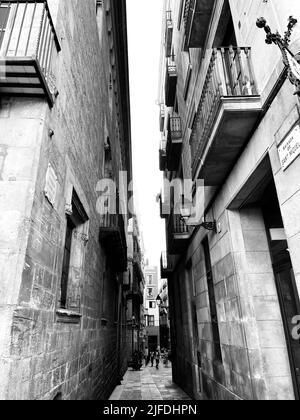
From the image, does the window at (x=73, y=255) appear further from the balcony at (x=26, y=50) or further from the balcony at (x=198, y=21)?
the balcony at (x=198, y=21)

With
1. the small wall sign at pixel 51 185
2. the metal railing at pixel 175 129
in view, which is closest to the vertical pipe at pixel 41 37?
the small wall sign at pixel 51 185

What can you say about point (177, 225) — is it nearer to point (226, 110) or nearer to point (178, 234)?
point (178, 234)

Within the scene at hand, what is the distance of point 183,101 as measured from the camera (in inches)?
398

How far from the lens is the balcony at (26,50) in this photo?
10.3 feet

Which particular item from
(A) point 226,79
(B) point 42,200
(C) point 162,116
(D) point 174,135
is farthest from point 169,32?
(B) point 42,200

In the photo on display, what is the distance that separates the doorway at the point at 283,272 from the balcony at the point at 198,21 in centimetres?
425

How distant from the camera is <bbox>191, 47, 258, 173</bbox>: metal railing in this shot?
4105 millimetres

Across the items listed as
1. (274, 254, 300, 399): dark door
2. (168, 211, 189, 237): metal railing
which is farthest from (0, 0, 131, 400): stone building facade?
(168, 211, 189, 237): metal railing

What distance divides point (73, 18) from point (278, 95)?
4.19 m

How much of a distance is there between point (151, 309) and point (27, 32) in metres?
59.1

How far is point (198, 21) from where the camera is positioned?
6387mm

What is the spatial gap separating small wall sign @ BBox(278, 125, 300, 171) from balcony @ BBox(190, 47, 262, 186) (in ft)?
2.70
